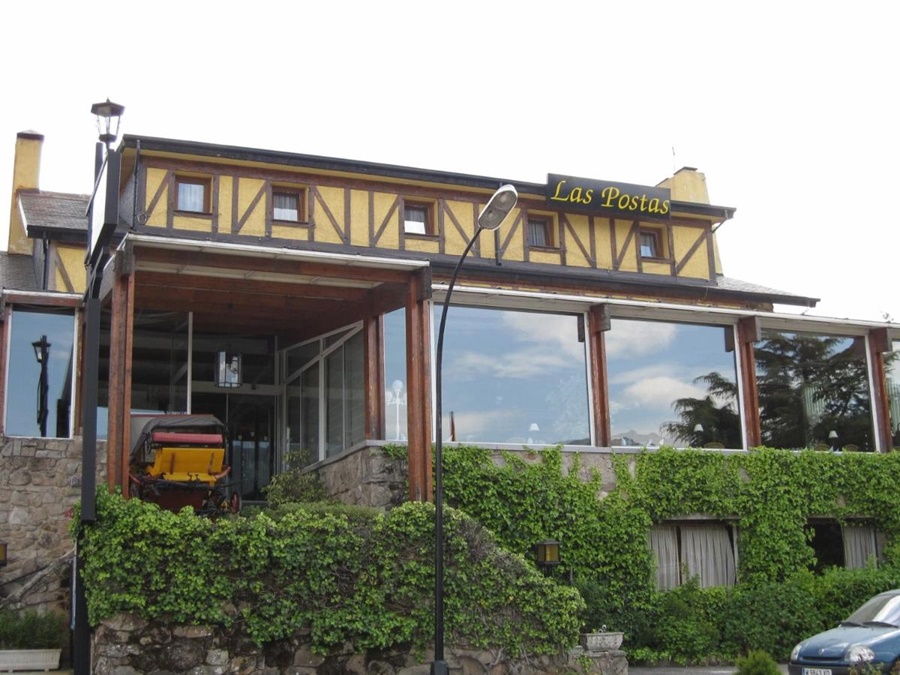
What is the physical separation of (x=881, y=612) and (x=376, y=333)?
8.30 metres

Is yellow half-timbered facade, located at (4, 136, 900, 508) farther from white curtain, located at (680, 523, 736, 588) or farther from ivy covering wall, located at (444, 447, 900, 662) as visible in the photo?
white curtain, located at (680, 523, 736, 588)

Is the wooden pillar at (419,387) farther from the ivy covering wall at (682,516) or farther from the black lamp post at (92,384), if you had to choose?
the black lamp post at (92,384)

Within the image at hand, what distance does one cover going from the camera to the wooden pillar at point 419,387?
1566 centimetres

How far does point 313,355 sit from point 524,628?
7629 millimetres

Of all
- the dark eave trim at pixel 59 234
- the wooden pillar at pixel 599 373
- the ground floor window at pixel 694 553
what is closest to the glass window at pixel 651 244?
the wooden pillar at pixel 599 373

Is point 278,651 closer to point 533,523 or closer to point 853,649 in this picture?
point 533,523

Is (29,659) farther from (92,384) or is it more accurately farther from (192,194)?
(192,194)

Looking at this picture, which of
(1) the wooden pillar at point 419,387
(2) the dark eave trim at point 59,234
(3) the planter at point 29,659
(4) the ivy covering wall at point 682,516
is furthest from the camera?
(2) the dark eave trim at point 59,234

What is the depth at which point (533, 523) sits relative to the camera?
16.8 m

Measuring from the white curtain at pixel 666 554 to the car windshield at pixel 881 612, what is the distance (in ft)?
12.5

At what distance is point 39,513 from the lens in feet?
55.4

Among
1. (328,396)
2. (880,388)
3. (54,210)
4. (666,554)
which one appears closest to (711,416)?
(666,554)

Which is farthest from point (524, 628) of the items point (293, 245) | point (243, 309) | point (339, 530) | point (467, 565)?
point (293, 245)

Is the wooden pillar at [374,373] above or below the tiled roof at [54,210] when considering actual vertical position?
below
